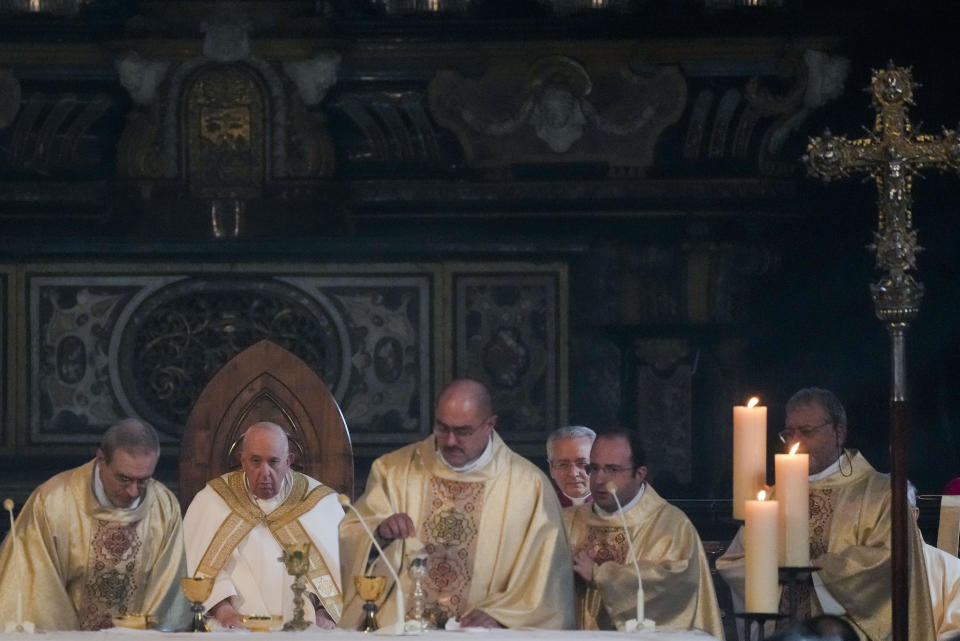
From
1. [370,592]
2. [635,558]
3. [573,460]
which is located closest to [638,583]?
[635,558]

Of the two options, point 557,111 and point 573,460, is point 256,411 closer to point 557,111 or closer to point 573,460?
point 573,460

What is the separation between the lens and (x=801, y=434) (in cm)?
788

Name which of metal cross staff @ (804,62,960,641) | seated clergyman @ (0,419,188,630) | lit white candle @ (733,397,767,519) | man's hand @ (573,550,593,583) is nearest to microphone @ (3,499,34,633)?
seated clergyman @ (0,419,188,630)

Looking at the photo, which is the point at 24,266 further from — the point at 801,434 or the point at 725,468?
the point at 801,434

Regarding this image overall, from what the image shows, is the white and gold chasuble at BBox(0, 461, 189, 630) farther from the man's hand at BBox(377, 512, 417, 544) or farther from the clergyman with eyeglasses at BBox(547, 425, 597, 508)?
the clergyman with eyeglasses at BBox(547, 425, 597, 508)

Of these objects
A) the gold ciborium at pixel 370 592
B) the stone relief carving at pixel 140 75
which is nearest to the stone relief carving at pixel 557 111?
the stone relief carving at pixel 140 75

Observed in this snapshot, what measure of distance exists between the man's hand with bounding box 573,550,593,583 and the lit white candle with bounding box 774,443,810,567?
3.81ft

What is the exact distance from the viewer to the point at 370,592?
686cm

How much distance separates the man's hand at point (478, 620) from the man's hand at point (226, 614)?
1.12 meters

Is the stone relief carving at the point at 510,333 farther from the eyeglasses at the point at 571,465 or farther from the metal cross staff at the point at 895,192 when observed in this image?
the metal cross staff at the point at 895,192

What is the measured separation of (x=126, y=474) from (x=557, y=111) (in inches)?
189

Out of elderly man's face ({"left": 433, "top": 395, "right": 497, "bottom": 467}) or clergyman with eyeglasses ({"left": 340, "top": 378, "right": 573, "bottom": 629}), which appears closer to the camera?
clergyman with eyeglasses ({"left": 340, "top": 378, "right": 573, "bottom": 629})

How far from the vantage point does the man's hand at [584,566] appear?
7594 millimetres

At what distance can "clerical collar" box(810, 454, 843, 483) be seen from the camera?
8.02 m
